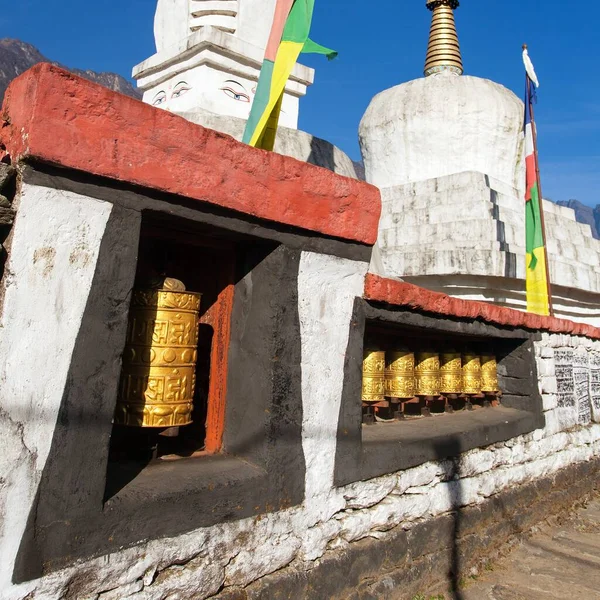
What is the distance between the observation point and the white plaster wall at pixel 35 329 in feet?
5.24

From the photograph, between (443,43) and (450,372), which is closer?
(450,372)

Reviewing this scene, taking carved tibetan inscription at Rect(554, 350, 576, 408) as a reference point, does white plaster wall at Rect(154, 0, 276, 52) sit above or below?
above

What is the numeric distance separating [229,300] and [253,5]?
6576 mm

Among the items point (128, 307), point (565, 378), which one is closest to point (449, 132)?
point (565, 378)

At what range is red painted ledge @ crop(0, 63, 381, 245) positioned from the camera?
66.0 inches

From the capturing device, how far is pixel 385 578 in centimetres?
268

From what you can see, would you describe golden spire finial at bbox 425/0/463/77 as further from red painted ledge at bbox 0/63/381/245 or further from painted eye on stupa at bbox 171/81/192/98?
red painted ledge at bbox 0/63/381/245

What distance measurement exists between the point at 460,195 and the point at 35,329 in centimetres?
663

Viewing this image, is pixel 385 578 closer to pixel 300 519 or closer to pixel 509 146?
pixel 300 519

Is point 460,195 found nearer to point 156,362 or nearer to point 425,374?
point 425,374

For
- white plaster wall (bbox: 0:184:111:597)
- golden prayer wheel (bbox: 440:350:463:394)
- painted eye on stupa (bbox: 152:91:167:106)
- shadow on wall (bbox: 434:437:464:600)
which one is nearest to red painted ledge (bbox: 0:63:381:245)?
white plaster wall (bbox: 0:184:111:597)

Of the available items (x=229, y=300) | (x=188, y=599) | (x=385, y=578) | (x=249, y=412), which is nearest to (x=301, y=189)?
(x=229, y=300)

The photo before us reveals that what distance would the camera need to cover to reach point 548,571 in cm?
349

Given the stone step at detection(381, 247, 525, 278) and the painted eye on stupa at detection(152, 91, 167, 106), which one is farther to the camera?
the painted eye on stupa at detection(152, 91, 167, 106)
